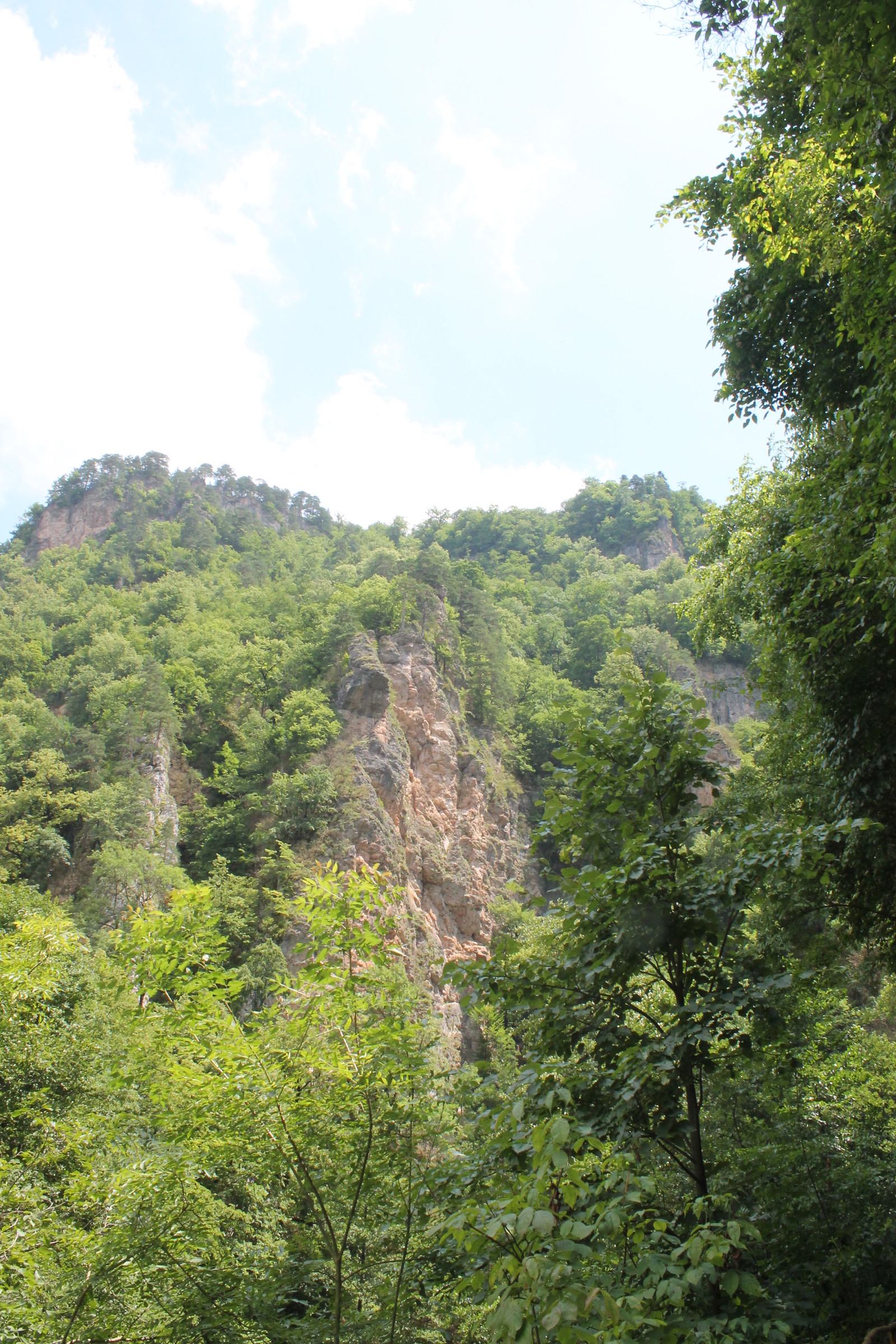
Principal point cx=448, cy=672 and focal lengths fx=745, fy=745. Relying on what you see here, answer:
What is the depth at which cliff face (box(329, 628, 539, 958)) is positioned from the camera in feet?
95.9

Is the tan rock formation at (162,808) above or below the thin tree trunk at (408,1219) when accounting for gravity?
above

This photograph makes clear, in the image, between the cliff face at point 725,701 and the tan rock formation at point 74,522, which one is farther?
the tan rock formation at point 74,522

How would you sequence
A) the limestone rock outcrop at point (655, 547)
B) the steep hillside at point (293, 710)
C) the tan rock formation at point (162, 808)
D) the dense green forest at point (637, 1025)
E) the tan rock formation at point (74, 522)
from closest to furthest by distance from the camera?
the dense green forest at point (637, 1025)
the steep hillside at point (293, 710)
the tan rock formation at point (162, 808)
the limestone rock outcrop at point (655, 547)
the tan rock formation at point (74, 522)

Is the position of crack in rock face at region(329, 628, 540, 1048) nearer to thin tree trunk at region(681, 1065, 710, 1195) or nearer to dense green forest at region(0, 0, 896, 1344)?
dense green forest at region(0, 0, 896, 1344)

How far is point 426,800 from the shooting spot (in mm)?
33031

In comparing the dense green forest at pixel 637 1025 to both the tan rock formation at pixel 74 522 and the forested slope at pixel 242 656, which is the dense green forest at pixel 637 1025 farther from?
the tan rock formation at pixel 74 522

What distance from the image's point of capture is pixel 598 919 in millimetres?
4117

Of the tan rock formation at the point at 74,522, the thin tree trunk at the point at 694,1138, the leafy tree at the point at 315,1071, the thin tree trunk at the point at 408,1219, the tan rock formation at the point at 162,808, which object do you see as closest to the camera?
the thin tree trunk at the point at 694,1138

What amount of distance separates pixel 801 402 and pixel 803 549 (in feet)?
19.7

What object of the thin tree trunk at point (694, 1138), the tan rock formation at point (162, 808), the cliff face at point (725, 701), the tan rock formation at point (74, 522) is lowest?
the thin tree trunk at point (694, 1138)

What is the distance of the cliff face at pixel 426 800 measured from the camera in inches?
1150

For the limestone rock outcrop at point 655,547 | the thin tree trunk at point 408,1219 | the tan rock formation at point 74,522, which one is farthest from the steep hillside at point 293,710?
the tan rock formation at point 74,522

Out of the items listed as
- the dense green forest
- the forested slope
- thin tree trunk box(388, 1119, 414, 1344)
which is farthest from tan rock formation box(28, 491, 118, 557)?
thin tree trunk box(388, 1119, 414, 1344)

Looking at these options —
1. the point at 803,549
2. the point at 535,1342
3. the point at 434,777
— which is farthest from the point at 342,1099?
the point at 434,777
